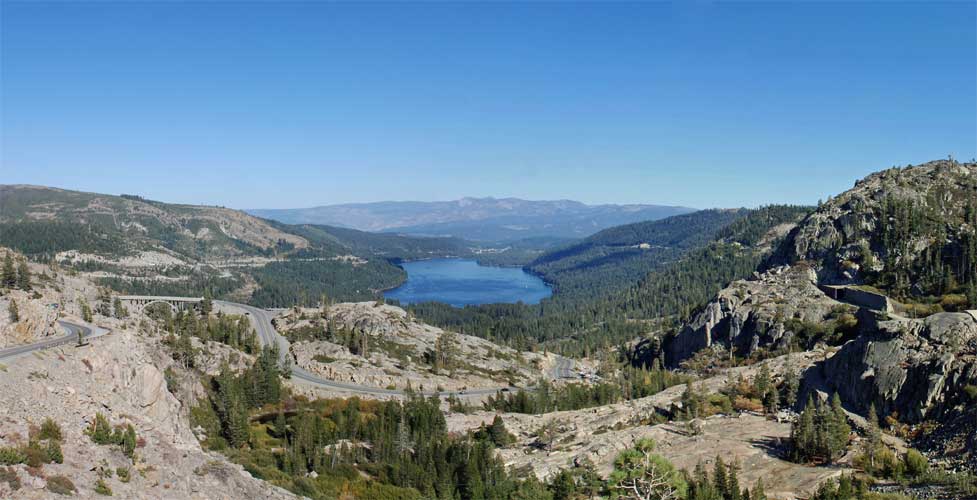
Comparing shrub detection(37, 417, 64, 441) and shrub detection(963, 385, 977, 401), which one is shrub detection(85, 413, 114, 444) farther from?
shrub detection(963, 385, 977, 401)

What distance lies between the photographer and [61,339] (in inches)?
2334

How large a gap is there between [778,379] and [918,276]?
47.7m

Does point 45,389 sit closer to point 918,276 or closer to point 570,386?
point 570,386

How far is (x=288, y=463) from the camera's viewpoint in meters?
63.0

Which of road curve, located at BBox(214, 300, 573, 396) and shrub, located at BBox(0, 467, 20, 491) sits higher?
shrub, located at BBox(0, 467, 20, 491)

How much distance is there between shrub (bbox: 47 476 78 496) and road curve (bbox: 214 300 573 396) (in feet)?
213

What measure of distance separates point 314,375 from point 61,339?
5999 cm

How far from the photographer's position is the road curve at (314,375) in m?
109

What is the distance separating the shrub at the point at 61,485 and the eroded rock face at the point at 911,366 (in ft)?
237

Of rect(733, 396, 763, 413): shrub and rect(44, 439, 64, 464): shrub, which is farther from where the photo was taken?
rect(733, 396, 763, 413): shrub

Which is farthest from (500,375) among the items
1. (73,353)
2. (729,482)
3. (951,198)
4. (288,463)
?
(951,198)

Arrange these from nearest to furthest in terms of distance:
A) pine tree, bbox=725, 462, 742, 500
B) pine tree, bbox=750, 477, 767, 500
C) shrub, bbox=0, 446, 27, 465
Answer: shrub, bbox=0, 446, 27, 465 < pine tree, bbox=750, 477, 767, 500 < pine tree, bbox=725, 462, 742, 500

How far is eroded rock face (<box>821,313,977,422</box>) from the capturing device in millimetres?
58781

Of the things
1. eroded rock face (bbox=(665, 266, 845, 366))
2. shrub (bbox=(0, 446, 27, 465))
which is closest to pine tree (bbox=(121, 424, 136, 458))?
shrub (bbox=(0, 446, 27, 465))
